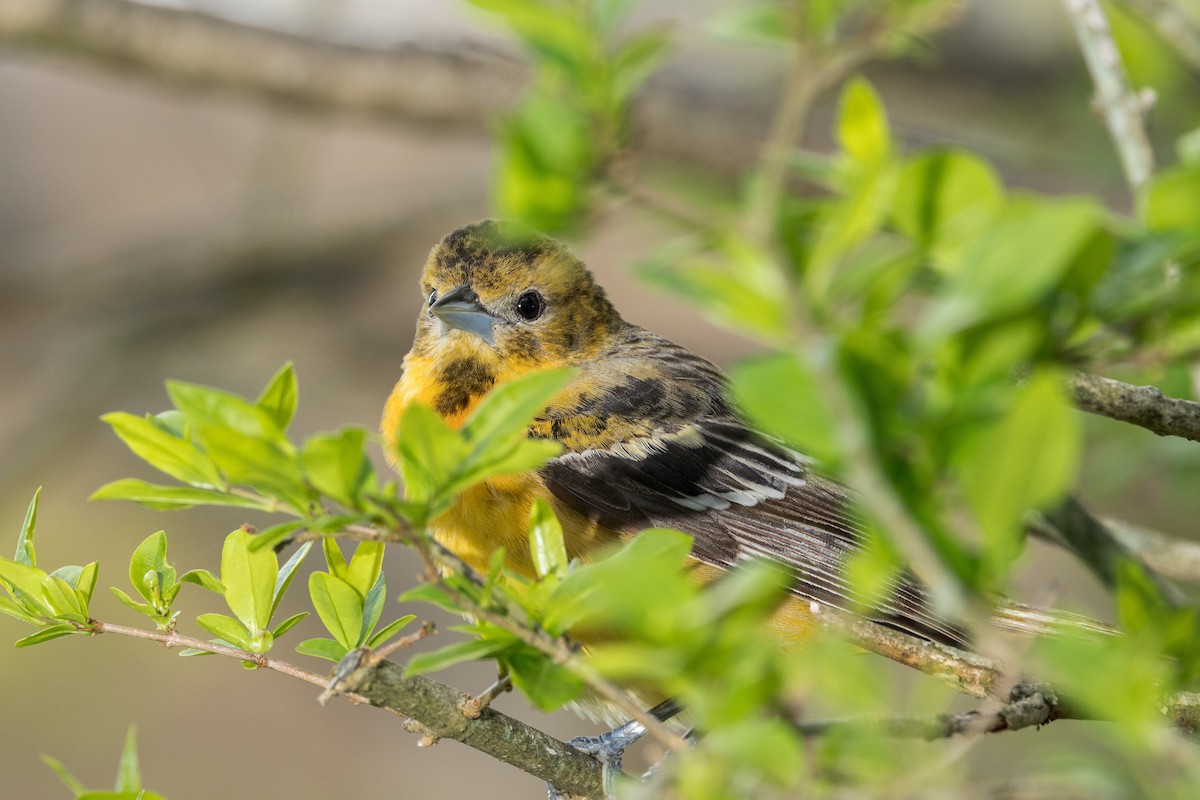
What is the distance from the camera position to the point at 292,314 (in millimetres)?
9977

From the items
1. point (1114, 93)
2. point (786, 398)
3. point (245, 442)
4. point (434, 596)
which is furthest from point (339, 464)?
point (1114, 93)

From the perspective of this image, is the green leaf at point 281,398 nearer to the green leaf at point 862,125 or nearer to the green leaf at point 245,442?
the green leaf at point 245,442

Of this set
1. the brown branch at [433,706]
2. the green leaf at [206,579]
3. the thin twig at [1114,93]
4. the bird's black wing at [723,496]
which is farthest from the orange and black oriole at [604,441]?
the green leaf at [206,579]

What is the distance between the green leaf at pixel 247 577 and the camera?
1.73m

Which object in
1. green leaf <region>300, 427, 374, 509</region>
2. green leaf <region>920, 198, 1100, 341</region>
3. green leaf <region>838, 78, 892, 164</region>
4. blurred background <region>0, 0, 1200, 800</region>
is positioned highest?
green leaf <region>838, 78, 892, 164</region>

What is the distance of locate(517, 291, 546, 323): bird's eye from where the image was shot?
400 centimetres

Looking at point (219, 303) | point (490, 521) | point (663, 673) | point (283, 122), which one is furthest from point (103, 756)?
Result: point (663, 673)

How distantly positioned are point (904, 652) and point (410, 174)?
1053 centimetres

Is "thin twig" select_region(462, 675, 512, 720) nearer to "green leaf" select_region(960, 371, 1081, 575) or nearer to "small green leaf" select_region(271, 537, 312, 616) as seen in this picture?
"small green leaf" select_region(271, 537, 312, 616)

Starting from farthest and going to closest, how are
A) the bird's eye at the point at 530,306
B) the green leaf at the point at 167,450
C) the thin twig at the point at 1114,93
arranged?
1. the bird's eye at the point at 530,306
2. the thin twig at the point at 1114,93
3. the green leaf at the point at 167,450

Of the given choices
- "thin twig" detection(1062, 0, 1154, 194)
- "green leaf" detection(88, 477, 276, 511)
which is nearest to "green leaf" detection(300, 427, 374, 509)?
"green leaf" detection(88, 477, 276, 511)

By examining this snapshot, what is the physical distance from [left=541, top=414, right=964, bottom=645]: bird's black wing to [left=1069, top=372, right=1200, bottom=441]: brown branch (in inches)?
61.6

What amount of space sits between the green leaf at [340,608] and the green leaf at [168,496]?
1.22ft

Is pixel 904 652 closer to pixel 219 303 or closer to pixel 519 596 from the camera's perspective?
pixel 519 596
